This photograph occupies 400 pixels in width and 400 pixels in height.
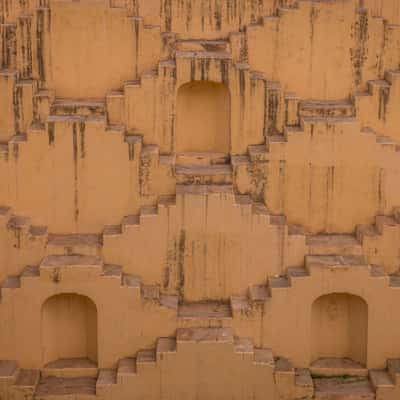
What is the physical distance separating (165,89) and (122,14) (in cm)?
145

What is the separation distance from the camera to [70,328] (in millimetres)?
15273

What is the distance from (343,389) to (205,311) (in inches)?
99.5

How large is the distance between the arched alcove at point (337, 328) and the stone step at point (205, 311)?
1.51 metres

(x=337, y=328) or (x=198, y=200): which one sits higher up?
(x=198, y=200)

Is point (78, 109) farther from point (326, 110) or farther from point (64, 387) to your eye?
point (64, 387)

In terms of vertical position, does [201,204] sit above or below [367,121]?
below

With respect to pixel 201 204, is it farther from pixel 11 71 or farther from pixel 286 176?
pixel 11 71

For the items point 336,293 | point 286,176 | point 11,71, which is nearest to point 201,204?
point 286,176

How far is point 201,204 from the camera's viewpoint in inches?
573

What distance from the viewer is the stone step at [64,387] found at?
14.5 meters

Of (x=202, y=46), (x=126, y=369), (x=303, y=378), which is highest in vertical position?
(x=202, y=46)

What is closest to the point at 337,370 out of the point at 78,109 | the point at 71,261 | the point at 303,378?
the point at 303,378

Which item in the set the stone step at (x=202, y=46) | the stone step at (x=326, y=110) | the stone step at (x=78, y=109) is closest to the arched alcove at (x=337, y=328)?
the stone step at (x=326, y=110)

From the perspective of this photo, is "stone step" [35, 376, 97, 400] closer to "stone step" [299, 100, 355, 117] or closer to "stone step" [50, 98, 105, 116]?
"stone step" [50, 98, 105, 116]
